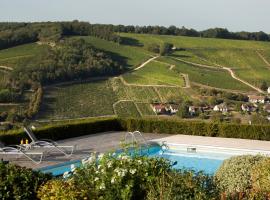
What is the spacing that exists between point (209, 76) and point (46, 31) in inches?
923

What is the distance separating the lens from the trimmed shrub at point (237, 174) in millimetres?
6973

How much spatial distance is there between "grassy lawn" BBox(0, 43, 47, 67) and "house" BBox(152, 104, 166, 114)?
18.4 metres

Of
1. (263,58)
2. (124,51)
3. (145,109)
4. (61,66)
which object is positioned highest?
(124,51)

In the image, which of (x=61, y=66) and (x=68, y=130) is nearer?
(x=68, y=130)

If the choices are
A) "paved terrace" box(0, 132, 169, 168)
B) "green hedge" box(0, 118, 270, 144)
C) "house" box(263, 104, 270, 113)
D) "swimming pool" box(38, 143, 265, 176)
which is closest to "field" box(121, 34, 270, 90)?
"house" box(263, 104, 270, 113)

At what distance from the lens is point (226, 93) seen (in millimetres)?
59062

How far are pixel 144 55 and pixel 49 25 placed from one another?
14.9 m

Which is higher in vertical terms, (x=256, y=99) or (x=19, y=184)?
(x=19, y=184)

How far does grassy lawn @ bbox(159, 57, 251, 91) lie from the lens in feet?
210

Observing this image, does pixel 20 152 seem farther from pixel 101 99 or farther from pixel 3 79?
pixel 3 79

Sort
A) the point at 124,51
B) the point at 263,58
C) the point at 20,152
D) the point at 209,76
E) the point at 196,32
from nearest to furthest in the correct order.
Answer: the point at 20,152 < the point at 209,76 < the point at 124,51 < the point at 263,58 < the point at 196,32

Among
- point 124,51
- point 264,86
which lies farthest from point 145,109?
point 124,51

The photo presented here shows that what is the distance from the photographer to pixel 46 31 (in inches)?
2822

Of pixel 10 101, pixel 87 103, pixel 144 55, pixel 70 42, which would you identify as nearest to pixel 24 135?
pixel 10 101
